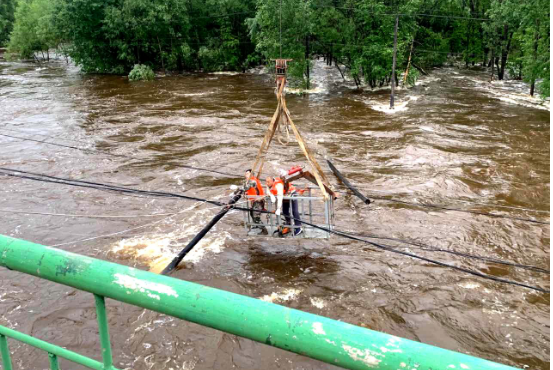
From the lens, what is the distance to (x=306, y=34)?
95.3 ft

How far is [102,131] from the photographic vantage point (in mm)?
21750

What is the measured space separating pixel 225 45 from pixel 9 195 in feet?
92.4

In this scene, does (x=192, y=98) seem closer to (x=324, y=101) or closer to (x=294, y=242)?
(x=324, y=101)

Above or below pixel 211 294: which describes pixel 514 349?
below

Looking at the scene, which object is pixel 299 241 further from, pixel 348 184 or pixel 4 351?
pixel 4 351

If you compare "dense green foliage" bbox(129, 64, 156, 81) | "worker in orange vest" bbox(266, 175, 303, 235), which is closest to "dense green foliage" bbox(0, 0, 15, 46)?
"dense green foliage" bbox(129, 64, 156, 81)

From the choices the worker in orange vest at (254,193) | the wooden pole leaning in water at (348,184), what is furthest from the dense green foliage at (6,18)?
the worker in orange vest at (254,193)

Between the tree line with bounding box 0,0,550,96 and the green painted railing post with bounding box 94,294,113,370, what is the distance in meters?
25.3

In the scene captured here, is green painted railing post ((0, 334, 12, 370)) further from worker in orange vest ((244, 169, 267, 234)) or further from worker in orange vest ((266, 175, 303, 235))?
worker in orange vest ((244, 169, 267, 234))

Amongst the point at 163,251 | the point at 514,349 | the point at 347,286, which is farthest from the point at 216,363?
the point at 514,349

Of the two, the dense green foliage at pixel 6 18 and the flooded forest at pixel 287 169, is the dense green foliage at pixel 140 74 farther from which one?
the dense green foliage at pixel 6 18

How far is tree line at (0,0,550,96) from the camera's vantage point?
27.0 metres

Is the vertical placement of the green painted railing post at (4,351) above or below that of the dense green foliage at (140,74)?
above

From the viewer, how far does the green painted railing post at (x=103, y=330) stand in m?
1.31
